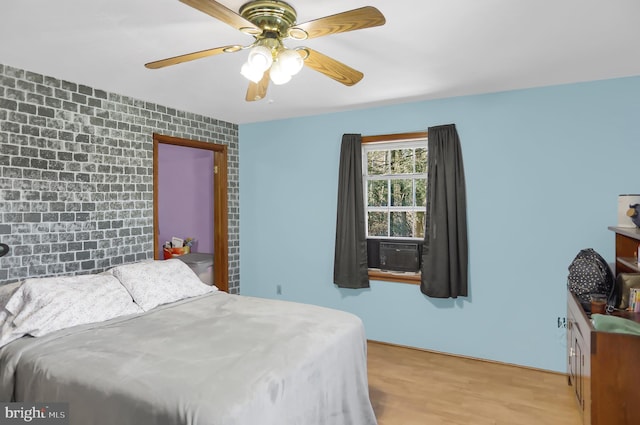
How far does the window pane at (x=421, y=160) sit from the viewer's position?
13.1 ft

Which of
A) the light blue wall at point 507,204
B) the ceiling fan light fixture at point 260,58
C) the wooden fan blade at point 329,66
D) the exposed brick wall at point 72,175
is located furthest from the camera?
the light blue wall at point 507,204

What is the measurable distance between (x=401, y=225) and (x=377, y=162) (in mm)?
717

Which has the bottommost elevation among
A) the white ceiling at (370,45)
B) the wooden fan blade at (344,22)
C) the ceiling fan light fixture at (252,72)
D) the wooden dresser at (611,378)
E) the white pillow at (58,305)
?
the wooden dresser at (611,378)

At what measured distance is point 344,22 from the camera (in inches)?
66.8

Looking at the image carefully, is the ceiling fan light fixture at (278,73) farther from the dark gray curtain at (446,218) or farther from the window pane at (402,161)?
the window pane at (402,161)

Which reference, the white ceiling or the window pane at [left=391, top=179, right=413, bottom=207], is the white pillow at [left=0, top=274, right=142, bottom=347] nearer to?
the white ceiling

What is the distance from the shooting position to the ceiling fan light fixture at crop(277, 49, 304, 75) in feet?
6.10

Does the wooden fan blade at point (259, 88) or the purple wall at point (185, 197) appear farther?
the purple wall at point (185, 197)

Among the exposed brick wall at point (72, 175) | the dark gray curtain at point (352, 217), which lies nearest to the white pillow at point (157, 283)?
the exposed brick wall at point (72, 175)

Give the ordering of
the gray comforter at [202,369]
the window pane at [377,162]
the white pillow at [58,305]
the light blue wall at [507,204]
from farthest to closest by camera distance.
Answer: the window pane at [377,162]
the light blue wall at [507,204]
the white pillow at [58,305]
the gray comforter at [202,369]

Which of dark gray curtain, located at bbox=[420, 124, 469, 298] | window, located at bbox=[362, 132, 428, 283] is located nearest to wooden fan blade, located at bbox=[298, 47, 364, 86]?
dark gray curtain, located at bbox=[420, 124, 469, 298]

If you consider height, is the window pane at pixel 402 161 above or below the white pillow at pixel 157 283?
above

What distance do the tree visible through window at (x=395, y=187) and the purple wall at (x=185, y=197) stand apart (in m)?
2.45

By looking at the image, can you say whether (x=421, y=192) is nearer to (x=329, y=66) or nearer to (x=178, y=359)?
(x=329, y=66)
